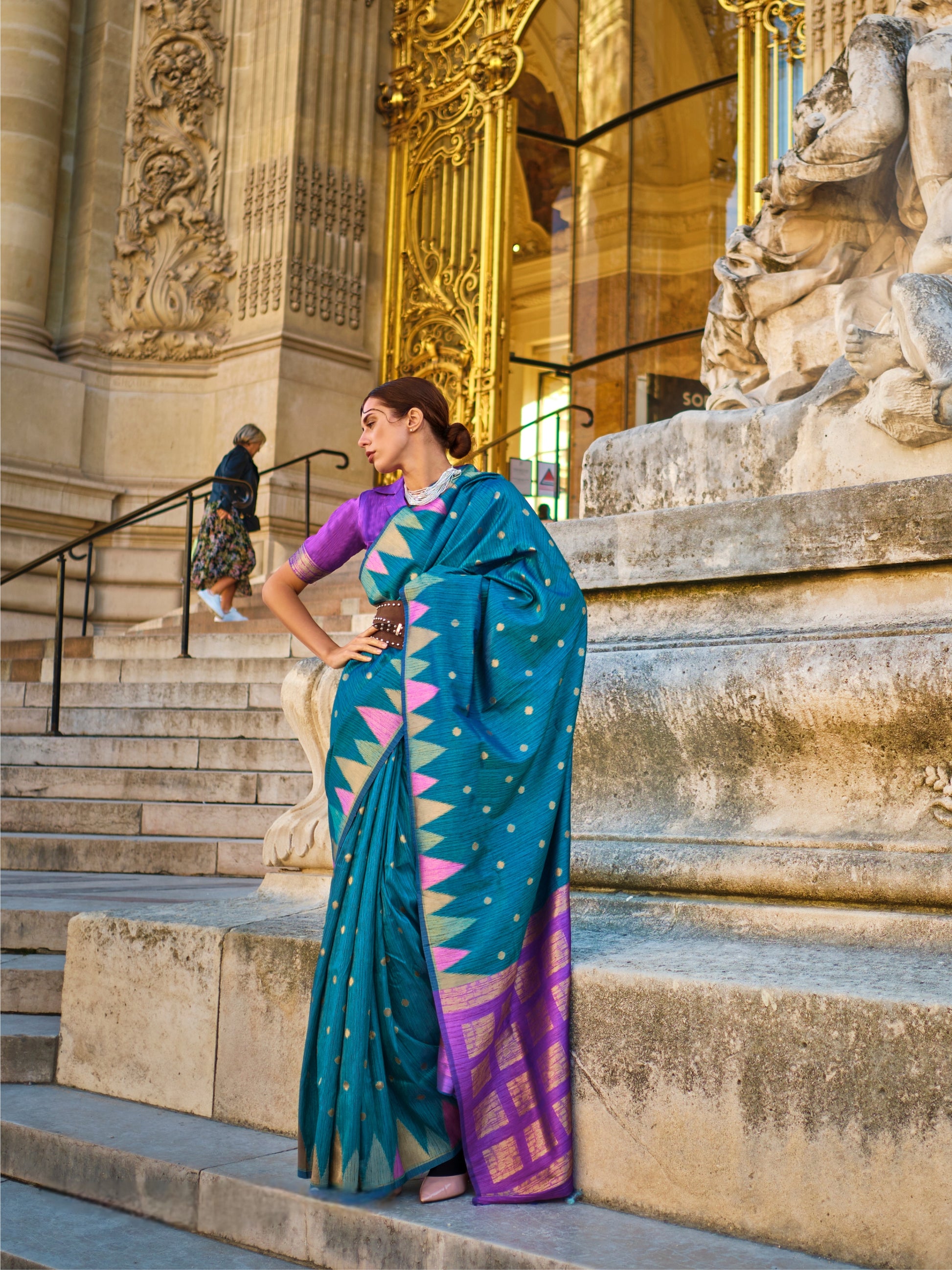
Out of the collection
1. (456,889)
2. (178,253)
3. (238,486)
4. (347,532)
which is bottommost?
(456,889)

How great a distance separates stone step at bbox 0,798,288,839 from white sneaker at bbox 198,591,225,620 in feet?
12.6

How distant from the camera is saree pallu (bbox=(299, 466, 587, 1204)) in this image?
233 centimetres

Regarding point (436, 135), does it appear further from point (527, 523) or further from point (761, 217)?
point (527, 523)

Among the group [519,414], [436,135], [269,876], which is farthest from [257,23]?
[269,876]

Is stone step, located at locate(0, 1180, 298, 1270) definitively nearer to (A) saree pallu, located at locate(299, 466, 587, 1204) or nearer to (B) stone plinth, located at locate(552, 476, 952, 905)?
(A) saree pallu, located at locate(299, 466, 587, 1204)

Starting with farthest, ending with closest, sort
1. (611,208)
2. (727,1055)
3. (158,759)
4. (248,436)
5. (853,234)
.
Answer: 1. (611,208)
2. (248,436)
3. (158,759)
4. (853,234)
5. (727,1055)

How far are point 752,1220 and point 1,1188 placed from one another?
5.71 feet

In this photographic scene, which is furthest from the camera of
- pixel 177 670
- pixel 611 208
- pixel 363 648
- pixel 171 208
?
pixel 611 208

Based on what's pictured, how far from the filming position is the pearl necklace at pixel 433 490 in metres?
2.62

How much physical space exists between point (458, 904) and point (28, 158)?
12.5 meters

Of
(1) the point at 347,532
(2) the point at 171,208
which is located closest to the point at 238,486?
(2) the point at 171,208

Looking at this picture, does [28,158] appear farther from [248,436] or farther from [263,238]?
[248,436]

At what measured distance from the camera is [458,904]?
2.34 metres

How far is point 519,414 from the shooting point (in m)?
13.3
